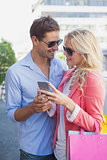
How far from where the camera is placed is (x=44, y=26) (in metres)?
1.77

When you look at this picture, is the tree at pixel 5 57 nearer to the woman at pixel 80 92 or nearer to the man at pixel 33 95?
the man at pixel 33 95

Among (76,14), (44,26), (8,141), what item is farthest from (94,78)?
(76,14)

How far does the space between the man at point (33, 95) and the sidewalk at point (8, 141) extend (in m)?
2.67

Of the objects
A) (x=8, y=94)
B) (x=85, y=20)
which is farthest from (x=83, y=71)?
(x=85, y=20)

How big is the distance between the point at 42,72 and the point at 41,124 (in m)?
0.38

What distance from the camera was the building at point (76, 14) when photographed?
193 ft

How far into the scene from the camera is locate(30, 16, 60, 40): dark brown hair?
176 centimetres

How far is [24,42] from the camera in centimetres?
4925

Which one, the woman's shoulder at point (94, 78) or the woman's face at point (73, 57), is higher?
the woman's face at point (73, 57)

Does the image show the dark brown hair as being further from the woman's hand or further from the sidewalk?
the sidewalk

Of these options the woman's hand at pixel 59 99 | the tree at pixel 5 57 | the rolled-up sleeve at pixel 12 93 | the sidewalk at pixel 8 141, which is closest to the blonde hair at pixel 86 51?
the woman's hand at pixel 59 99

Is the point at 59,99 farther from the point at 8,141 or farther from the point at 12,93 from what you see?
the point at 8,141

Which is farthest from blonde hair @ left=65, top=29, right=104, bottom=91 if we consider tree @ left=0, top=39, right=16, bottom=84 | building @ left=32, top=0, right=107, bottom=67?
building @ left=32, top=0, right=107, bottom=67

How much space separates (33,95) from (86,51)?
0.49 m
